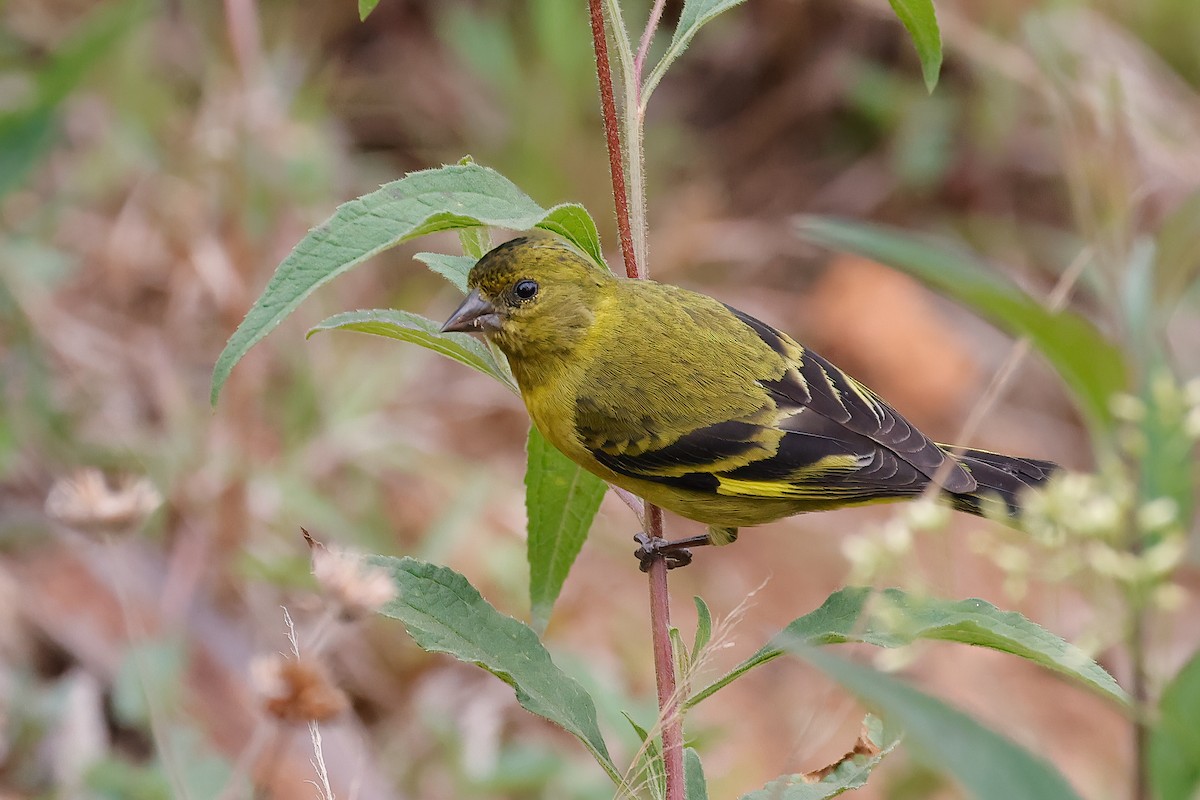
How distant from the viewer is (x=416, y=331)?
79.7 inches

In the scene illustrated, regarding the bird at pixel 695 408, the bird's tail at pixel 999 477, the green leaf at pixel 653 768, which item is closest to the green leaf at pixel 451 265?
the bird at pixel 695 408

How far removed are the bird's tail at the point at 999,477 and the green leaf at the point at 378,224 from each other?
1.49m

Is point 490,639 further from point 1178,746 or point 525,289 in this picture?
point 525,289

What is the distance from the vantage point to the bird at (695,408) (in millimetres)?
2871

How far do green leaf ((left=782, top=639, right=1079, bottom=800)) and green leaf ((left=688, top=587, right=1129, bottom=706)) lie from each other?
371 millimetres

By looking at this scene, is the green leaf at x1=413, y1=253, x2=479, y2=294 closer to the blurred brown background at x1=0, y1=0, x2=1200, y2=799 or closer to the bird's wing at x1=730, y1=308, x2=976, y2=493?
the blurred brown background at x1=0, y1=0, x2=1200, y2=799

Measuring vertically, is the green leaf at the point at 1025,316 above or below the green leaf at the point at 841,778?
above

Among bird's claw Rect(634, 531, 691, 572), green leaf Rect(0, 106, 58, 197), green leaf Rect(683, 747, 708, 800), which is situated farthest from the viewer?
green leaf Rect(0, 106, 58, 197)

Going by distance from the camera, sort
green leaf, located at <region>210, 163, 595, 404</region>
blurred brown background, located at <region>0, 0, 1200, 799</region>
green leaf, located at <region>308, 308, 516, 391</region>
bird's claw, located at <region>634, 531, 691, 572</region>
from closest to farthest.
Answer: green leaf, located at <region>210, 163, 595, 404</region>, green leaf, located at <region>308, 308, 516, 391</region>, bird's claw, located at <region>634, 531, 691, 572</region>, blurred brown background, located at <region>0, 0, 1200, 799</region>

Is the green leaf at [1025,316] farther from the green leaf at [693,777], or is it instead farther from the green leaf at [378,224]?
the green leaf at [693,777]

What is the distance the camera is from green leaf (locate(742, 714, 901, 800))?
191 cm

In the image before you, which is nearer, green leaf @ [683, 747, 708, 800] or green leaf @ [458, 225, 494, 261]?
green leaf @ [683, 747, 708, 800]

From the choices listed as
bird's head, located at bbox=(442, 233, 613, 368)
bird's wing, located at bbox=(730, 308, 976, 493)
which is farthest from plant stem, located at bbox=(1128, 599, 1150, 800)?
bird's head, located at bbox=(442, 233, 613, 368)

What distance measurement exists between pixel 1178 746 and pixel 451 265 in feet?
4.82
